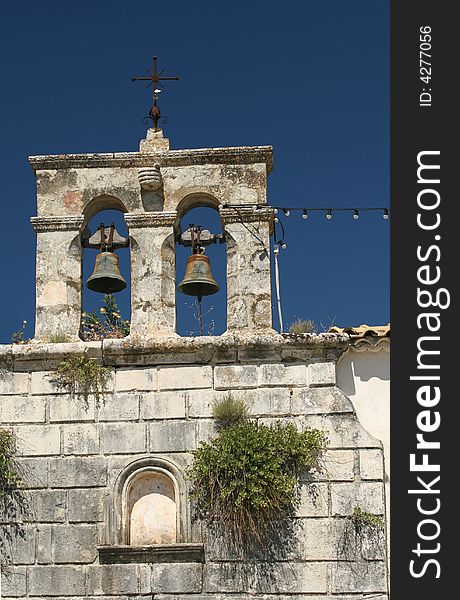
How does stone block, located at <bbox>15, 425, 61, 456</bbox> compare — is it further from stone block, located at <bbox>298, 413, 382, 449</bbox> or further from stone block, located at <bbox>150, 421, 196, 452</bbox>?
stone block, located at <bbox>298, 413, 382, 449</bbox>

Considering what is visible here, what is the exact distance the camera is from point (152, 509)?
38.7 feet

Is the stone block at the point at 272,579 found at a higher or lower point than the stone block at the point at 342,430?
lower

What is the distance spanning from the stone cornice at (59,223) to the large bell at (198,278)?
1.09m

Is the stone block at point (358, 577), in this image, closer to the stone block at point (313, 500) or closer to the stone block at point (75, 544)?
the stone block at point (313, 500)

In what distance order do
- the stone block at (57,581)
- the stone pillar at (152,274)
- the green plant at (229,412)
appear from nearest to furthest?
the stone block at (57,581) < the green plant at (229,412) < the stone pillar at (152,274)

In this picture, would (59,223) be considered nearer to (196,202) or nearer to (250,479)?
(196,202)

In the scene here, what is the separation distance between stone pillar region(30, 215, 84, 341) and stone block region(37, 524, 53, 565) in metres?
1.74

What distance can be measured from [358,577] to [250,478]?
1.25 metres

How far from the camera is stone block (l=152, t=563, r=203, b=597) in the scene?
11453 millimetres

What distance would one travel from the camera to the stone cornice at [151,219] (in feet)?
40.7

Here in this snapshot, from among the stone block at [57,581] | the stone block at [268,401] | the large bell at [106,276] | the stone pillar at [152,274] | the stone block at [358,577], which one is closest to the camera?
the stone block at [358,577]

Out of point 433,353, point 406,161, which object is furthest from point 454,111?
point 433,353

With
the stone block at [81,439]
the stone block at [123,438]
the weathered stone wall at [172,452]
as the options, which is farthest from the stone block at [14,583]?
the stone block at [123,438]

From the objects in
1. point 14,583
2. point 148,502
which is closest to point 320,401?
point 148,502
